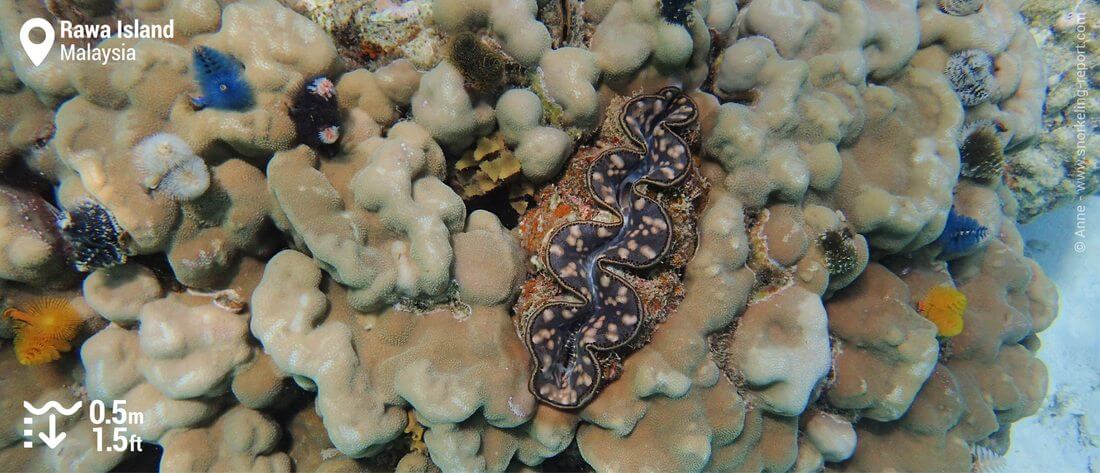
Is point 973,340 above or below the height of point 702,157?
below

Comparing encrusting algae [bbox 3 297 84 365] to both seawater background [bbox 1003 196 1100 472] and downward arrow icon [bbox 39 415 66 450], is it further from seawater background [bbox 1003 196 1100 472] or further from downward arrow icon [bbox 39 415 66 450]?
seawater background [bbox 1003 196 1100 472]

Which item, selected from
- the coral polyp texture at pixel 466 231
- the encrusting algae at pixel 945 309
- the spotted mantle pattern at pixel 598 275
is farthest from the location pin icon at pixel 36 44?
the encrusting algae at pixel 945 309

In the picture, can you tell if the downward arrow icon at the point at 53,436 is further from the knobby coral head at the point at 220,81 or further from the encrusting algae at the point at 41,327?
the knobby coral head at the point at 220,81

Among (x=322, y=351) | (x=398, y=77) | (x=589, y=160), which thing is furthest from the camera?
(x=589, y=160)

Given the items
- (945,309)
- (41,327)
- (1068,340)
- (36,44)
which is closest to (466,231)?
(36,44)

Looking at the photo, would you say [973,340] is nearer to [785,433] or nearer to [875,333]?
[875,333]

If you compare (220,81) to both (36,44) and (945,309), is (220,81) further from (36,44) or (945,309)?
(945,309)

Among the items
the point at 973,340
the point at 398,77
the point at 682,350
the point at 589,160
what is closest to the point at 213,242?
the point at 398,77

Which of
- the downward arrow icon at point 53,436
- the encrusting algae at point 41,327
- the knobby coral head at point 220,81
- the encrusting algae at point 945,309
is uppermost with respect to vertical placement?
the knobby coral head at point 220,81
